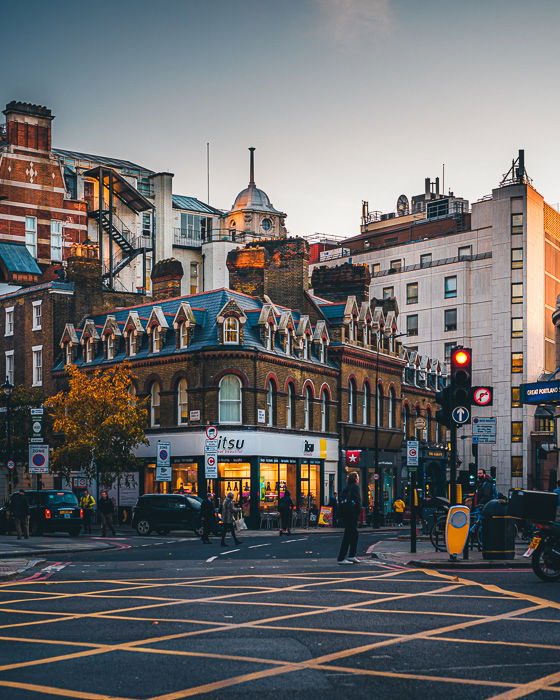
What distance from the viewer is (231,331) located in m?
48.2

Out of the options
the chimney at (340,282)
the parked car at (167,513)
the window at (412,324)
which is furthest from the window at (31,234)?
the parked car at (167,513)

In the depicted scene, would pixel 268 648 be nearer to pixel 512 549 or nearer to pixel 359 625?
pixel 359 625

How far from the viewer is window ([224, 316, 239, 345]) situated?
48.1 meters

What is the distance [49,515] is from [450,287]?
55.2 meters

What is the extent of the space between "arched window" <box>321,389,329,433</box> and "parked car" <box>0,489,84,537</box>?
63.5 feet

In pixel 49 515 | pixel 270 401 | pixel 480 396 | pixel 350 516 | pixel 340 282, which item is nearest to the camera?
pixel 350 516

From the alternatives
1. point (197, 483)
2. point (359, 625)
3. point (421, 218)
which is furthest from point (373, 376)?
point (359, 625)

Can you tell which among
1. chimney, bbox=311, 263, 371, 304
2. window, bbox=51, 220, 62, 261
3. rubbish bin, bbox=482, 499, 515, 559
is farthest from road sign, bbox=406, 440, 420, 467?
window, bbox=51, 220, 62, 261

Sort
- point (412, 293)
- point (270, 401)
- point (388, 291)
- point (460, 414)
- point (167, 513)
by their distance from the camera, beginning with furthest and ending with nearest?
point (388, 291) → point (412, 293) → point (270, 401) → point (167, 513) → point (460, 414)

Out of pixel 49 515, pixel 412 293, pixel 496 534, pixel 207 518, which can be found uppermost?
pixel 412 293

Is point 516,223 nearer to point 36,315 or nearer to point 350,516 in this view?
point 36,315

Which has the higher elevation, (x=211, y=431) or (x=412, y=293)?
(x=412, y=293)

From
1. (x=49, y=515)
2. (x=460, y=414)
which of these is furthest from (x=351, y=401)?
(x=460, y=414)

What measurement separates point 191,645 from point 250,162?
95632 mm
